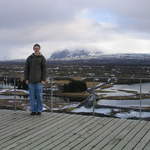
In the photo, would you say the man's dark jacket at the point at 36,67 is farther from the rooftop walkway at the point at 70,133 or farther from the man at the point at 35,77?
the rooftop walkway at the point at 70,133

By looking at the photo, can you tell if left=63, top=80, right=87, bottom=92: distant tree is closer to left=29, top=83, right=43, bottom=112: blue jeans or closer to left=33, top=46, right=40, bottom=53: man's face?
left=29, top=83, right=43, bottom=112: blue jeans

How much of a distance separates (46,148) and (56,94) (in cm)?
2848

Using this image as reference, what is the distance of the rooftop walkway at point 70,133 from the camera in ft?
18.4

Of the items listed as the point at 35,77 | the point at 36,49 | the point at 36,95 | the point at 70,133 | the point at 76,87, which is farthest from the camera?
the point at 76,87

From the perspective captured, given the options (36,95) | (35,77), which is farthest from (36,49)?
(36,95)

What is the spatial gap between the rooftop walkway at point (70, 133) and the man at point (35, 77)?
26 centimetres

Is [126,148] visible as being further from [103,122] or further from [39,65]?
[39,65]

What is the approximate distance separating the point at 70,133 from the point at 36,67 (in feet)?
7.76

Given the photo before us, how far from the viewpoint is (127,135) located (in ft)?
20.6

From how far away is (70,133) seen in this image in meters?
6.44

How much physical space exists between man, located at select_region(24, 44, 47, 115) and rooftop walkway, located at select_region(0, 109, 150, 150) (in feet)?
0.85

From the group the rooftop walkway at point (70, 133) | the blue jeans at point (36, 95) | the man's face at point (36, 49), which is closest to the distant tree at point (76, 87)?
the blue jeans at point (36, 95)

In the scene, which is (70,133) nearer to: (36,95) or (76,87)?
(36,95)

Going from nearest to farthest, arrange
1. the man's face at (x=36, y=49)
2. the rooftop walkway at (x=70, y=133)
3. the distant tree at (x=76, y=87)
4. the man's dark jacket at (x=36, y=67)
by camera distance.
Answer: the rooftop walkway at (x=70, y=133) → the man's face at (x=36, y=49) → the man's dark jacket at (x=36, y=67) → the distant tree at (x=76, y=87)
